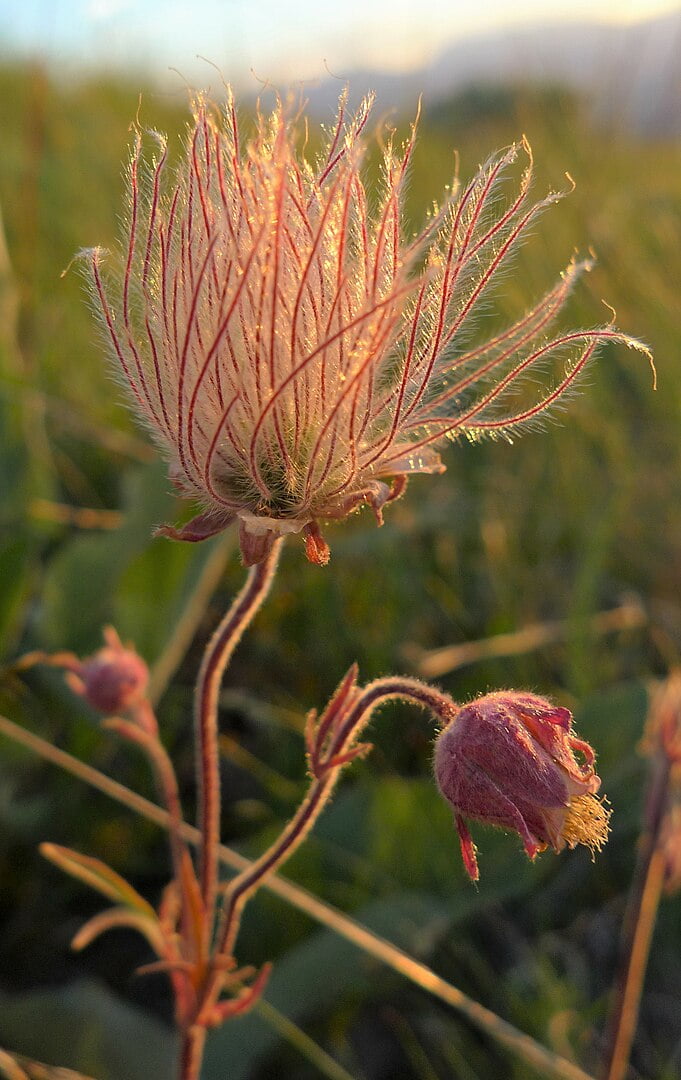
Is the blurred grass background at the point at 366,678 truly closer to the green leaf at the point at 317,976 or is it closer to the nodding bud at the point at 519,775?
the green leaf at the point at 317,976

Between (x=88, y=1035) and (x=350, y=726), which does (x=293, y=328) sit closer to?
(x=350, y=726)

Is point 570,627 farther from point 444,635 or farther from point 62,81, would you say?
point 62,81

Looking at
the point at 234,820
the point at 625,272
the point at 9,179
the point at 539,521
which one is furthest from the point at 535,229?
the point at 234,820

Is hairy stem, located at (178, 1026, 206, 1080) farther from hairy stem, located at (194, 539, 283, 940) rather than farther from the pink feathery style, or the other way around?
the pink feathery style

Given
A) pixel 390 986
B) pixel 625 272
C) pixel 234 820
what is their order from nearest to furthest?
1. pixel 390 986
2. pixel 234 820
3. pixel 625 272

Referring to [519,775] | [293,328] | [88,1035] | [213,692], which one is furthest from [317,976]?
[293,328]
